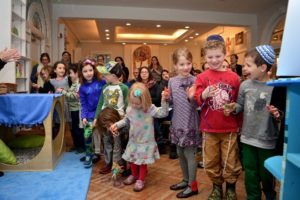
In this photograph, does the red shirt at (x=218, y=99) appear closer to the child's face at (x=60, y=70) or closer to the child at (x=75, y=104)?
the child at (x=75, y=104)

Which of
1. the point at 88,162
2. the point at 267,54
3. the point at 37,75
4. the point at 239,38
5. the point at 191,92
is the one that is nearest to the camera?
the point at 267,54

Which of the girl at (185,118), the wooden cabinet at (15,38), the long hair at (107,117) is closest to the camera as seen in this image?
the girl at (185,118)

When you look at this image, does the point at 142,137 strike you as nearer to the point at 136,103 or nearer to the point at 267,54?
the point at 136,103

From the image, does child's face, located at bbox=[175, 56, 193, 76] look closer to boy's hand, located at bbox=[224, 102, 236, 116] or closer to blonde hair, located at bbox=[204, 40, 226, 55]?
blonde hair, located at bbox=[204, 40, 226, 55]

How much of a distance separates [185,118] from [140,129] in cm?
37

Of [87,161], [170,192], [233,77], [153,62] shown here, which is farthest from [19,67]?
[233,77]

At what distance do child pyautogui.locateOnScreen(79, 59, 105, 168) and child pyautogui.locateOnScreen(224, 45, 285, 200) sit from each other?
143 cm

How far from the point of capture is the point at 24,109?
7.82ft

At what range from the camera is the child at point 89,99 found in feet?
8.66

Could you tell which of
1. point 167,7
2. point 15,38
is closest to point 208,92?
point 15,38

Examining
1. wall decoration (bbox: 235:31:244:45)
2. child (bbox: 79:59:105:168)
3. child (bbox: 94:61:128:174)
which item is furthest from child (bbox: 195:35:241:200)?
wall decoration (bbox: 235:31:244:45)

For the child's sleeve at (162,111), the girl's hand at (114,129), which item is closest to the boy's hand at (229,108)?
the child's sleeve at (162,111)

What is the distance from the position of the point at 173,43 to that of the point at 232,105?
8995 millimetres

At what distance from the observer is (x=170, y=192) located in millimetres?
2045
